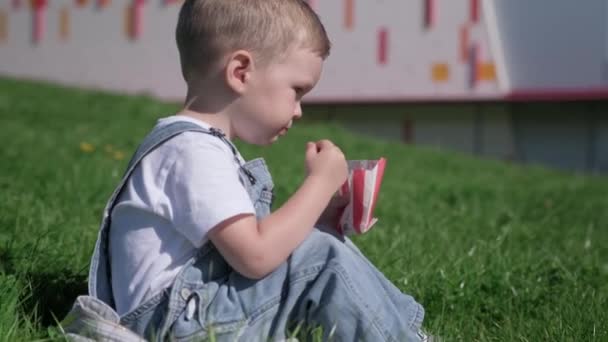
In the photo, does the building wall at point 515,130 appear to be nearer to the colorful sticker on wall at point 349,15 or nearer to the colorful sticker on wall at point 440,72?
the colorful sticker on wall at point 440,72

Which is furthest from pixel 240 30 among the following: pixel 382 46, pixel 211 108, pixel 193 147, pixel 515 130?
pixel 515 130

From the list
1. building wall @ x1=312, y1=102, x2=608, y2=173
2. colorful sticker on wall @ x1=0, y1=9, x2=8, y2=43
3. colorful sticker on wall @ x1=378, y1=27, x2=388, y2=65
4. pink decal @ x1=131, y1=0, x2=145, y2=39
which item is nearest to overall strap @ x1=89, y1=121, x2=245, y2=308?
colorful sticker on wall @ x1=378, y1=27, x2=388, y2=65

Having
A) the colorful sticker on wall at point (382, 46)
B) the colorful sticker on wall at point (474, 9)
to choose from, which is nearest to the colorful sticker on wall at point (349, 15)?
the colorful sticker on wall at point (382, 46)

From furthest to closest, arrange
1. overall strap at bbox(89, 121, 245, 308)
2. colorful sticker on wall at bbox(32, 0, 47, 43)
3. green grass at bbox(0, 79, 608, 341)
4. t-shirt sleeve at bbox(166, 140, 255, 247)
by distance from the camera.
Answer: colorful sticker on wall at bbox(32, 0, 47, 43)
green grass at bbox(0, 79, 608, 341)
overall strap at bbox(89, 121, 245, 308)
t-shirt sleeve at bbox(166, 140, 255, 247)

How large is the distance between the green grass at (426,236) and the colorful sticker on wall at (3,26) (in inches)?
234

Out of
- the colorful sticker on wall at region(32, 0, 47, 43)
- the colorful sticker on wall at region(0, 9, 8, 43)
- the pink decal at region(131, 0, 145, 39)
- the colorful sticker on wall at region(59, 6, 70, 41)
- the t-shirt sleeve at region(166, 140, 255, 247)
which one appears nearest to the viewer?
the t-shirt sleeve at region(166, 140, 255, 247)

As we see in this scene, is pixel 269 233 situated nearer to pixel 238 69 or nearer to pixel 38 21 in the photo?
pixel 238 69

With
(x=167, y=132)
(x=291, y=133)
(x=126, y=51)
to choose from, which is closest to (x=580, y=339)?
(x=167, y=132)

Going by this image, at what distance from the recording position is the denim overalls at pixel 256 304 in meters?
1.98

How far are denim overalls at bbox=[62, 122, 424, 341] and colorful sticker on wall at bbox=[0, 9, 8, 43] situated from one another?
1256cm

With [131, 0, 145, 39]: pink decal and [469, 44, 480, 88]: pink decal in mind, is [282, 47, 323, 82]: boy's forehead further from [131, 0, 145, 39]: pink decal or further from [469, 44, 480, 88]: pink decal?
[131, 0, 145, 39]: pink decal

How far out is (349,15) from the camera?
1206cm

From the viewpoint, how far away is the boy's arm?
1.95 metres

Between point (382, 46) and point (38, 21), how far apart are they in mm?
5134
